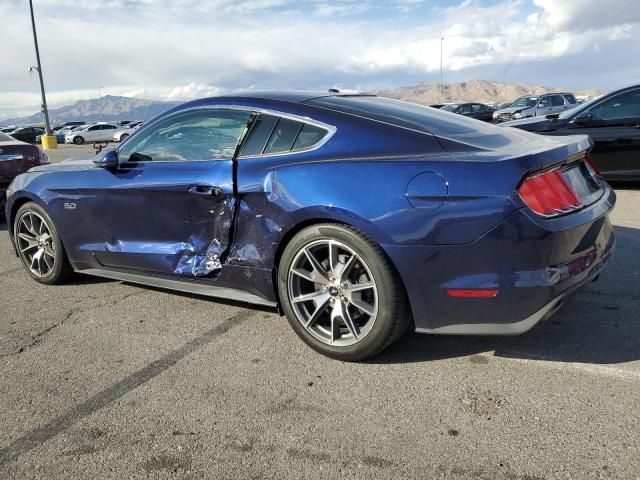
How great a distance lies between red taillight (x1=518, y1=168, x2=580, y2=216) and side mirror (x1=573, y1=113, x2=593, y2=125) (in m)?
5.93

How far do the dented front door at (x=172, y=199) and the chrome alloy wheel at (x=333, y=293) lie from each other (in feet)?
1.96

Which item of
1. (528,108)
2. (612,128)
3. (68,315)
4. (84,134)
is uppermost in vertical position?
(612,128)

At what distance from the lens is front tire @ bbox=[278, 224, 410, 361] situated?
2.93 metres

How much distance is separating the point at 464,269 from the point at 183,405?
4.97 feet

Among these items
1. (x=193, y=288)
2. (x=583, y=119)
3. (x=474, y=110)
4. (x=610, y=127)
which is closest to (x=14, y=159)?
(x=193, y=288)

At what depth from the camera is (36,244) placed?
4766mm

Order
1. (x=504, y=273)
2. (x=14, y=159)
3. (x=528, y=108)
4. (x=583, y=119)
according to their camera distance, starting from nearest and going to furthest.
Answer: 1. (x=504, y=273)
2. (x=14, y=159)
3. (x=583, y=119)
4. (x=528, y=108)

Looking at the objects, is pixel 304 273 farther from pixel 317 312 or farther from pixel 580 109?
pixel 580 109

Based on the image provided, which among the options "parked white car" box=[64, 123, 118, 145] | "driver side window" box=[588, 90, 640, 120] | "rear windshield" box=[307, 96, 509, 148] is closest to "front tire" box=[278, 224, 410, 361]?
"rear windshield" box=[307, 96, 509, 148]

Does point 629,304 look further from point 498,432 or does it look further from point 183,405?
point 183,405

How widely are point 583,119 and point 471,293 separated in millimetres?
6526

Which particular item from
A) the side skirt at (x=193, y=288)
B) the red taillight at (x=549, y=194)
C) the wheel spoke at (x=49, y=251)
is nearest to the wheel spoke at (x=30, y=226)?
the wheel spoke at (x=49, y=251)

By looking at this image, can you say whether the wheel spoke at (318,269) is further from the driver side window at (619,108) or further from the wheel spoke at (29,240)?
the driver side window at (619,108)

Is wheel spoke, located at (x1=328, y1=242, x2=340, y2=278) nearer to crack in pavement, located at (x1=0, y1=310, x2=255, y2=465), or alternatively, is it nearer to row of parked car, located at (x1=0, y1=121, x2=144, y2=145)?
crack in pavement, located at (x1=0, y1=310, x2=255, y2=465)
